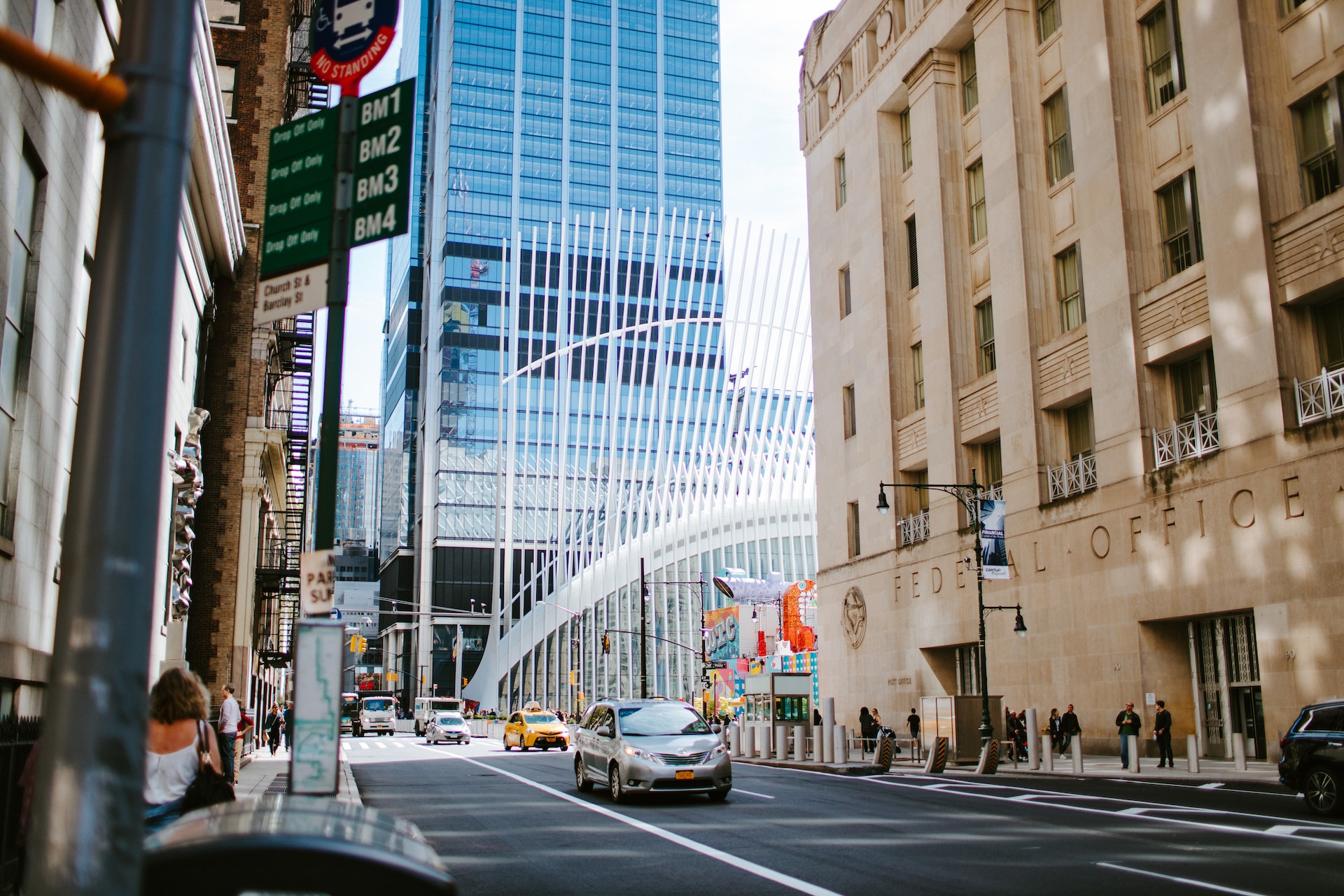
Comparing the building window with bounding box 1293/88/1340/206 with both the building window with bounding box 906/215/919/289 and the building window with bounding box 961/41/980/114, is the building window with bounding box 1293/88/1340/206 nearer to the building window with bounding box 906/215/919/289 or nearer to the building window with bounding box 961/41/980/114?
the building window with bounding box 961/41/980/114

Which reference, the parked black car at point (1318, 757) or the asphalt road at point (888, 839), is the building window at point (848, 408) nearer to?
the asphalt road at point (888, 839)

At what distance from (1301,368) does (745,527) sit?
74.4 meters

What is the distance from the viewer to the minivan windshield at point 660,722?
20.5m

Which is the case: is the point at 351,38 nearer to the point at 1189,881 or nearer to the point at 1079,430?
the point at 1189,881

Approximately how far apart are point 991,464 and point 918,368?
603cm

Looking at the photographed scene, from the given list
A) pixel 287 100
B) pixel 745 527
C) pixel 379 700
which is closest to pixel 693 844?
pixel 287 100

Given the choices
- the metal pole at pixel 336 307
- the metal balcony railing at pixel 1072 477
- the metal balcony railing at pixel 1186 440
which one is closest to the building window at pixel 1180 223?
the metal balcony railing at pixel 1186 440

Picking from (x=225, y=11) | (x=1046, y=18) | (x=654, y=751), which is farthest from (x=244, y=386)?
(x=1046, y=18)

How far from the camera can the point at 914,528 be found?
4116 centimetres

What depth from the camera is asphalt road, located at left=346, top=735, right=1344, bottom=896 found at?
10984 mm

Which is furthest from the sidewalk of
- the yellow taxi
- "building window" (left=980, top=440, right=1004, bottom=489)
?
"building window" (left=980, top=440, right=1004, bottom=489)

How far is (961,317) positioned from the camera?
3953 cm

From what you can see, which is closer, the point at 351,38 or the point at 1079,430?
the point at 351,38

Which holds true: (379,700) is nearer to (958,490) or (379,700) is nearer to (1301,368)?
(958,490)
